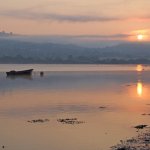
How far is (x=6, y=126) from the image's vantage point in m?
27.6

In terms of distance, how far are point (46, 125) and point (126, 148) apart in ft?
30.8

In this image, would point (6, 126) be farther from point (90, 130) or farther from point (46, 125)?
point (90, 130)

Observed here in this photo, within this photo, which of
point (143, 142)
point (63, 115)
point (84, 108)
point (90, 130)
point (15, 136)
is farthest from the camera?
point (84, 108)

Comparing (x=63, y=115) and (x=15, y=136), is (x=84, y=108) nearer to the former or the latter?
(x=63, y=115)

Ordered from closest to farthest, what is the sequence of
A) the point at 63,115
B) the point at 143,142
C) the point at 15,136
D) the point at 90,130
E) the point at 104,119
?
the point at 143,142, the point at 15,136, the point at 90,130, the point at 104,119, the point at 63,115

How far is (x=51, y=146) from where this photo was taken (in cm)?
2144

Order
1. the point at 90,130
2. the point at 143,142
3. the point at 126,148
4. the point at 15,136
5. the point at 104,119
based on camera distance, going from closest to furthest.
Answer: the point at 126,148 → the point at 143,142 → the point at 15,136 → the point at 90,130 → the point at 104,119

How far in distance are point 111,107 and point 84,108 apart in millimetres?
2822

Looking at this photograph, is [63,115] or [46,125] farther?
[63,115]

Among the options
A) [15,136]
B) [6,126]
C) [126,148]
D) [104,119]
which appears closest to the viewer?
[126,148]

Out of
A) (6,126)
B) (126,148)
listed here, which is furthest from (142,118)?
(126,148)

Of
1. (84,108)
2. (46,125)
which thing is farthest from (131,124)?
(84,108)

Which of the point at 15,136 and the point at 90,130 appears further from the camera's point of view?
the point at 90,130

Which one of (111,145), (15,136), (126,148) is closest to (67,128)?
(15,136)
